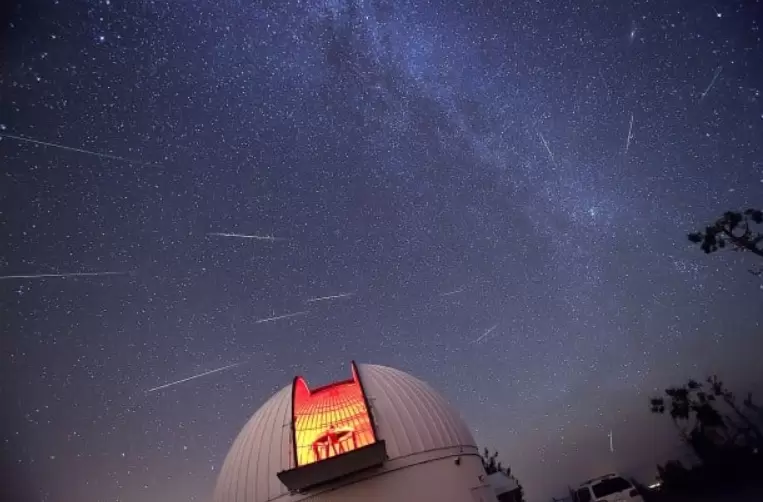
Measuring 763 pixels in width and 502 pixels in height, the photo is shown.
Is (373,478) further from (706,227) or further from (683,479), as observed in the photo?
(683,479)

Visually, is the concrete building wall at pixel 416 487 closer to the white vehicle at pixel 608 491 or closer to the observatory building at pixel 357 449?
the observatory building at pixel 357 449

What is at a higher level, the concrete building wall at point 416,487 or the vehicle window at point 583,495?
the concrete building wall at point 416,487

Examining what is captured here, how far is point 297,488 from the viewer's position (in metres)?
8.35

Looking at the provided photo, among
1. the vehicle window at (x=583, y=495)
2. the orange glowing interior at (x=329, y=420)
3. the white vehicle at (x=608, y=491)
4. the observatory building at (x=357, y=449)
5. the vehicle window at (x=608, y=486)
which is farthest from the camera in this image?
the vehicle window at (x=583, y=495)

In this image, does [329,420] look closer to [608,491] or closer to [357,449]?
[357,449]

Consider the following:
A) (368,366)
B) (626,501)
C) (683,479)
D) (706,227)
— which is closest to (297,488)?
(368,366)

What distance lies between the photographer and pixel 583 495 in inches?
552

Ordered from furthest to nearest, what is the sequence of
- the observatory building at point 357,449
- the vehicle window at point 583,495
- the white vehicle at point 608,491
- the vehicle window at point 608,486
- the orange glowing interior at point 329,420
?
1. the vehicle window at point 583,495
2. the vehicle window at point 608,486
3. the white vehicle at point 608,491
4. the orange glowing interior at point 329,420
5. the observatory building at point 357,449

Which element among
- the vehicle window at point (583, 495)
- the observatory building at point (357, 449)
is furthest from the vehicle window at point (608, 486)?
the observatory building at point (357, 449)

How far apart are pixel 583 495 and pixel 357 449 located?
1057 cm

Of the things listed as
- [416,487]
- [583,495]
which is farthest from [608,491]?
[416,487]

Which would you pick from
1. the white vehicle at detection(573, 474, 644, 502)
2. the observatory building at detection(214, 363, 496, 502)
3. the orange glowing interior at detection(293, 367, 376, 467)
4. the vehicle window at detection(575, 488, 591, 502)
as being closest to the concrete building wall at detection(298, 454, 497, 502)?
the observatory building at detection(214, 363, 496, 502)

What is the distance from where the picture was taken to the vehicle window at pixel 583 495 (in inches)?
542

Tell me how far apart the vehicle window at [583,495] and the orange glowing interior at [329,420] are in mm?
→ 9277
